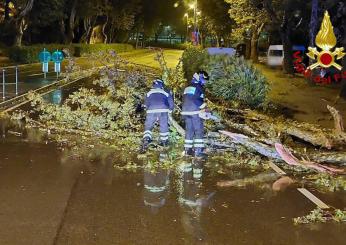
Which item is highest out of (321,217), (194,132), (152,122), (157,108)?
(157,108)

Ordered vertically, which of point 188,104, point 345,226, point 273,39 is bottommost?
point 345,226

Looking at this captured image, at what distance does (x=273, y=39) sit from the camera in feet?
195

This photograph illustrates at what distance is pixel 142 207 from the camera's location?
7.08 meters

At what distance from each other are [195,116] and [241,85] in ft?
22.2

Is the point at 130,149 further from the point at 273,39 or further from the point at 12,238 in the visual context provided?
the point at 273,39

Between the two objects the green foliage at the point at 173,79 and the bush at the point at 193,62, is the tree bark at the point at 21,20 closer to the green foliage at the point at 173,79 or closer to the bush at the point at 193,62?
the bush at the point at 193,62

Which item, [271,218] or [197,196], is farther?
[197,196]

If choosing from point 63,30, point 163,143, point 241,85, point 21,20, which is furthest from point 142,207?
point 63,30

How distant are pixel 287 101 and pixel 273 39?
39864 millimetres

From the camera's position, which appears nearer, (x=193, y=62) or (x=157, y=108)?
(x=157, y=108)

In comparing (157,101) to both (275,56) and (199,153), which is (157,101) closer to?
(199,153)

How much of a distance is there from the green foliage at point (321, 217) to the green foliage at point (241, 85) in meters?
9.71

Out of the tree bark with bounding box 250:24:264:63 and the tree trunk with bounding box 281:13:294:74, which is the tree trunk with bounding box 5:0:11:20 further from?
the tree trunk with bounding box 281:13:294:74

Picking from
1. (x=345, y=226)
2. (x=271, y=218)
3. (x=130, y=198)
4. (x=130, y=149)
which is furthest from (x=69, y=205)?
(x=130, y=149)
